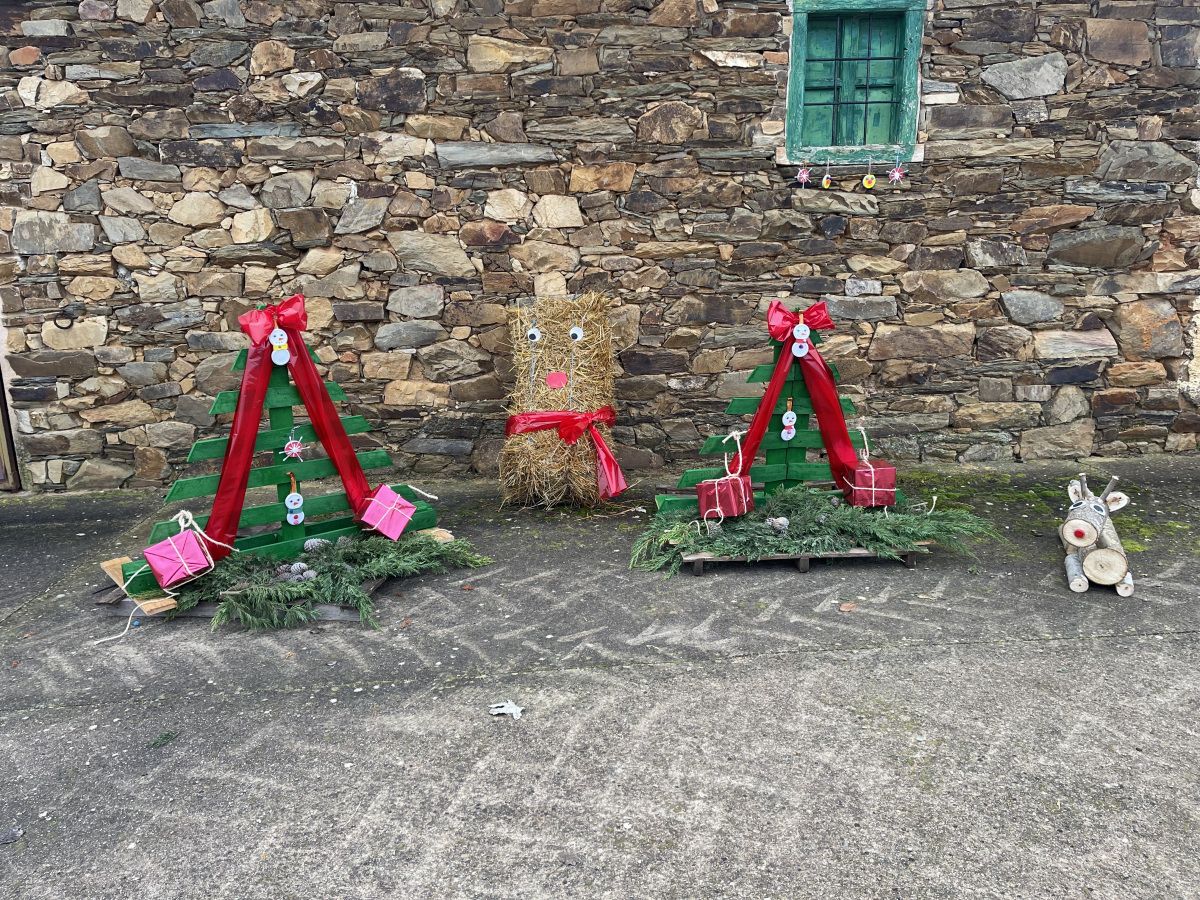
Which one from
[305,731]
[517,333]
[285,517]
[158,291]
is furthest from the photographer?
[158,291]

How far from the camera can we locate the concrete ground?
2227 millimetres

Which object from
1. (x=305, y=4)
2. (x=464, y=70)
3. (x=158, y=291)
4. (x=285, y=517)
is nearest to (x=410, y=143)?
(x=464, y=70)

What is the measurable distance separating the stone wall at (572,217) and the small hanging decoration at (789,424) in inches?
50.7

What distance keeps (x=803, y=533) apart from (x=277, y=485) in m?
2.59

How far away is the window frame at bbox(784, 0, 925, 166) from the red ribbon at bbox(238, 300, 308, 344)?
3.20m

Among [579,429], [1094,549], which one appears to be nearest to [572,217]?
[579,429]

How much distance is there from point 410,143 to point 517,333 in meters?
1.42

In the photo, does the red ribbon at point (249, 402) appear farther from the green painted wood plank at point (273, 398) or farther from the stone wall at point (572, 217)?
the stone wall at point (572, 217)

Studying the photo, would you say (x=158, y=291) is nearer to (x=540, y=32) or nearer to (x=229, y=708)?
(x=540, y=32)

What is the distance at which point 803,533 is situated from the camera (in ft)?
13.9

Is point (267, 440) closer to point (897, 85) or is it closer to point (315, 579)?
point (315, 579)

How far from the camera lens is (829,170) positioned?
5441mm

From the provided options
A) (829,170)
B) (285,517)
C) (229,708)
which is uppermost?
(829,170)

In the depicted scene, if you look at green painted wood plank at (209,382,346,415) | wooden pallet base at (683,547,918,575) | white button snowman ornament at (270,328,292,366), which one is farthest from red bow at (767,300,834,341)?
white button snowman ornament at (270,328,292,366)
